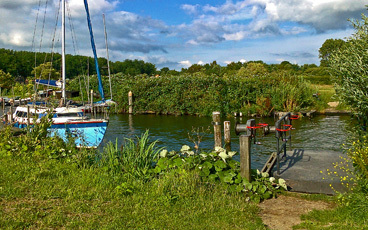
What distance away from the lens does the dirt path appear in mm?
5773

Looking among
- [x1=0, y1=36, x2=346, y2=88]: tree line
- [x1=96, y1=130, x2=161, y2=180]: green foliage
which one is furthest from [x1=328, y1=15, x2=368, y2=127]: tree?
[x1=0, y1=36, x2=346, y2=88]: tree line

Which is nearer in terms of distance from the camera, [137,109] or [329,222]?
[329,222]

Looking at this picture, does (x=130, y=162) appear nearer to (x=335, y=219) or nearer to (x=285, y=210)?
(x=285, y=210)

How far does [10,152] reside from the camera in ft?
28.1

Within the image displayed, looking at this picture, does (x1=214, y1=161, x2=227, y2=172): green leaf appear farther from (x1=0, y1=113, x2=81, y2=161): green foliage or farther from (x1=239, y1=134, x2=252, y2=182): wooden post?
(x1=0, y1=113, x2=81, y2=161): green foliage

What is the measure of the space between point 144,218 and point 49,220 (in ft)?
5.13

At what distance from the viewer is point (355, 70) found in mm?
7133

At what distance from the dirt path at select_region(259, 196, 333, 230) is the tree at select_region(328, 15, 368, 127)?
247 centimetres

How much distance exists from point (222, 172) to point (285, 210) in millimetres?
1584

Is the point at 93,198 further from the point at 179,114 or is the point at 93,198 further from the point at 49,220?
the point at 179,114

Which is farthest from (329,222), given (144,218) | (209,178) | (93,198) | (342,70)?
(93,198)

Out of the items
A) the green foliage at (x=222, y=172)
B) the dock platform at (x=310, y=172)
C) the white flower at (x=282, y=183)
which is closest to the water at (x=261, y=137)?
the dock platform at (x=310, y=172)

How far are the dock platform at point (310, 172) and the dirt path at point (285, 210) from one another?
619mm

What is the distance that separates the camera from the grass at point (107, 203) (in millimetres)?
5293
